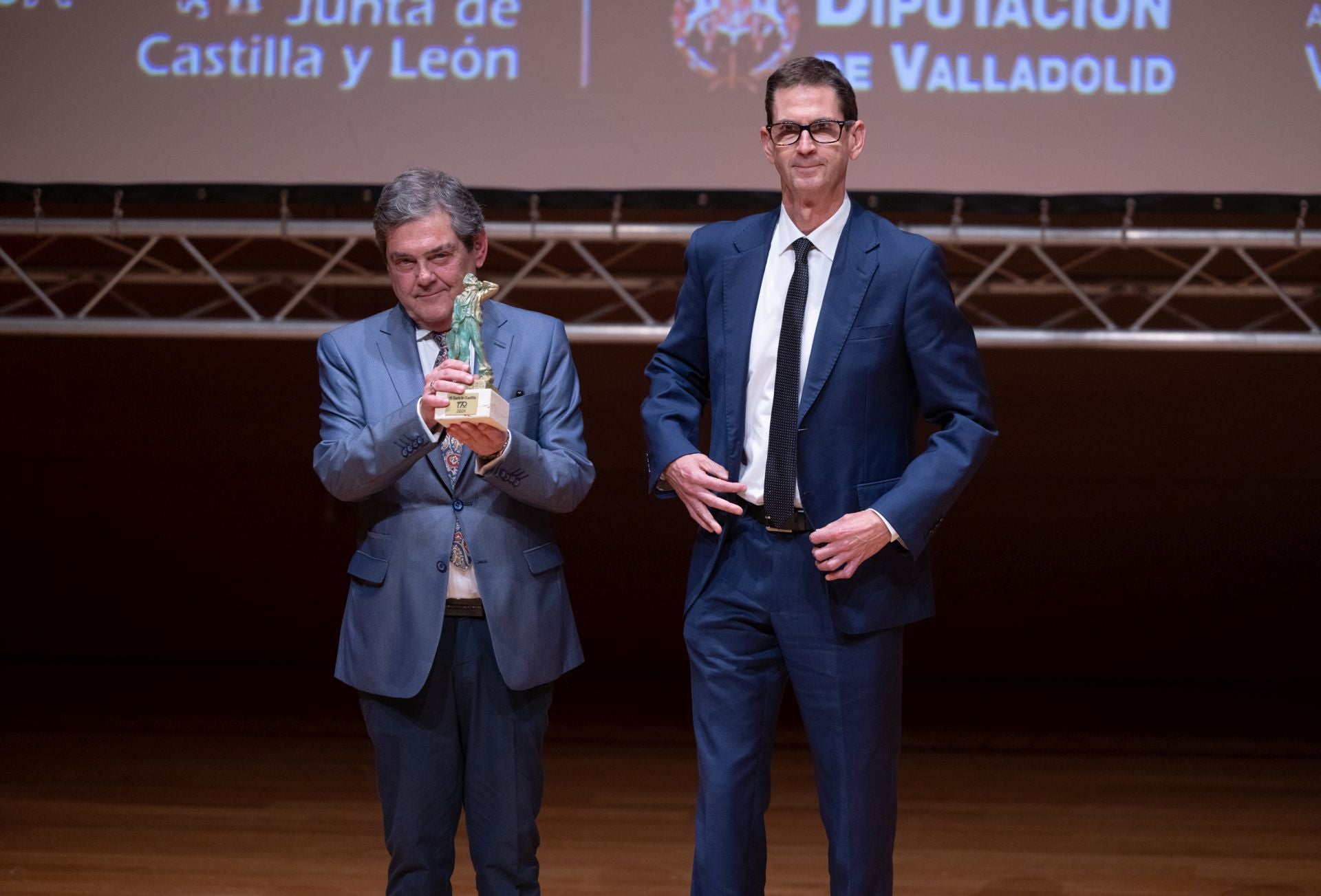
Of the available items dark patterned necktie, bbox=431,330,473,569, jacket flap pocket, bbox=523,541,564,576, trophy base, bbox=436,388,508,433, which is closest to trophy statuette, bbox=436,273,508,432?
trophy base, bbox=436,388,508,433

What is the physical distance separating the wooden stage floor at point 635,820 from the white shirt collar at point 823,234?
185 cm

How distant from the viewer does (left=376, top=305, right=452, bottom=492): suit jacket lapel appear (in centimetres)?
210

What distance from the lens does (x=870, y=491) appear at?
1980 millimetres

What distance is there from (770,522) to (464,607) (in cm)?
51

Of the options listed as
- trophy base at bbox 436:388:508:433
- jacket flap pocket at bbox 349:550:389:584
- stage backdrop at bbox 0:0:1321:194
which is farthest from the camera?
stage backdrop at bbox 0:0:1321:194

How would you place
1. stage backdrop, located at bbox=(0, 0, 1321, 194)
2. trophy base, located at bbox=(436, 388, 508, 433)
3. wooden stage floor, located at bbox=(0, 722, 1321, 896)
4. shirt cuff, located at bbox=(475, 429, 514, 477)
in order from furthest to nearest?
1. stage backdrop, located at bbox=(0, 0, 1321, 194)
2. wooden stage floor, located at bbox=(0, 722, 1321, 896)
3. shirt cuff, located at bbox=(475, 429, 514, 477)
4. trophy base, located at bbox=(436, 388, 508, 433)

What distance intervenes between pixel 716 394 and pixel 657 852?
6.46 ft

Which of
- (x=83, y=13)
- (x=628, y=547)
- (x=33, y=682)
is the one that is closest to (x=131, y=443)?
(x=33, y=682)

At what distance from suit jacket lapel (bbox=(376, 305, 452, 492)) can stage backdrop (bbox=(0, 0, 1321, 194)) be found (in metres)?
2.07

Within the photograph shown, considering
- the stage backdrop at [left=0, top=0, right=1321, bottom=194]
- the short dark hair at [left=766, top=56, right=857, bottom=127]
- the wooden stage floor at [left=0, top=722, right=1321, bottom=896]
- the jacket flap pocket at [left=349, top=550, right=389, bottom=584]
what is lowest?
the wooden stage floor at [left=0, top=722, right=1321, bottom=896]

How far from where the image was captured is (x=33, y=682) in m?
6.55

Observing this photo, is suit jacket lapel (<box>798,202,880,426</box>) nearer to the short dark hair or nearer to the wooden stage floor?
the short dark hair

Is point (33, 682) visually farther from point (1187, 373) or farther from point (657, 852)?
point (1187, 373)

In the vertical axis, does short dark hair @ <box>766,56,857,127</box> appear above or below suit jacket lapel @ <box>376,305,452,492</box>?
above
